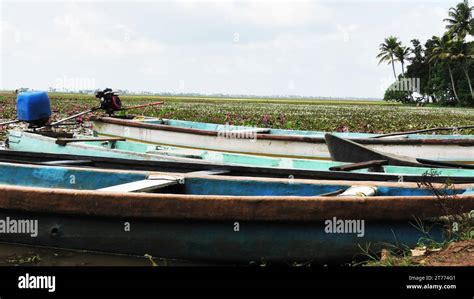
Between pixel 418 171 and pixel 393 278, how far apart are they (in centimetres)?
261

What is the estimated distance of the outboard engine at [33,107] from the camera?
899cm

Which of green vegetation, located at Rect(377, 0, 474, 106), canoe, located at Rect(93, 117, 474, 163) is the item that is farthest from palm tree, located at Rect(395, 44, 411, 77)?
canoe, located at Rect(93, 117, 474, 163)

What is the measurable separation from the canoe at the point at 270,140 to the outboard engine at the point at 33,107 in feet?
5.69

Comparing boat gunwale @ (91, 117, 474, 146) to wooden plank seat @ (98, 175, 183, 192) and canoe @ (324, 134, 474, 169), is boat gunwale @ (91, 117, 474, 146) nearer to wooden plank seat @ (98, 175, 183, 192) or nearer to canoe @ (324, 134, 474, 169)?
canoe @ (324, 134, 474, 169)

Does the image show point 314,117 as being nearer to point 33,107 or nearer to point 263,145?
point 263,145

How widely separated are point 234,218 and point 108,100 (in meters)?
7.75

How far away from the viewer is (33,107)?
904cm

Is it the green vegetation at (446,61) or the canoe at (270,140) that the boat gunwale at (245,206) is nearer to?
the canoe at (270,140)

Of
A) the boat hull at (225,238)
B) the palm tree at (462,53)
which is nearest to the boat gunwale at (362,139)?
the boat hull at (225,238)

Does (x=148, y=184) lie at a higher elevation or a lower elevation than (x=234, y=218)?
higher

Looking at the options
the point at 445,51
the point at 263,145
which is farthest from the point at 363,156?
the point at 445,51

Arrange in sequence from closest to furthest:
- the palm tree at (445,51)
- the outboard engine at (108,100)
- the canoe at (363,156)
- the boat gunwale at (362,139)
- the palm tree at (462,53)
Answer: the canoe at (363,156)
the boat gunwale at (362,139)
the outboard engine at (108,100)
the palm tree at (462,53)
the palm tree at (445,51)

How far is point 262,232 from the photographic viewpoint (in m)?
3.97

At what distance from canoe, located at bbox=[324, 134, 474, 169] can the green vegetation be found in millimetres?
39084
